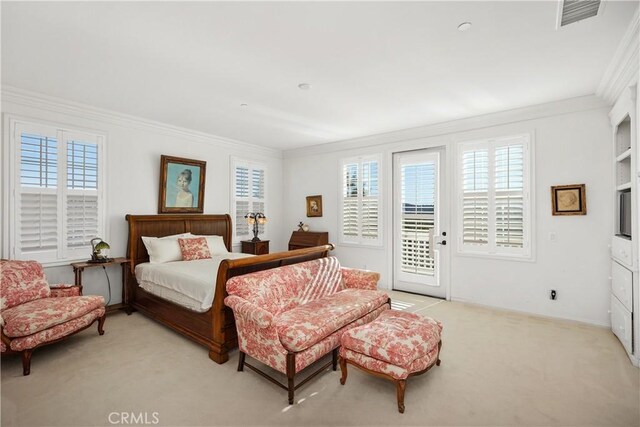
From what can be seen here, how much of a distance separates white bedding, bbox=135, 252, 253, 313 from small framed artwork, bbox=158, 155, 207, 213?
109 cm

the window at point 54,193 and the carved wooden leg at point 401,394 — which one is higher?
the window at point 54,193

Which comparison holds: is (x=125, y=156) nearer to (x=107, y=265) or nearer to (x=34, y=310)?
(x=107, y=265)

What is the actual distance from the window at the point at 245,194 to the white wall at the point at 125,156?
0.56 ft

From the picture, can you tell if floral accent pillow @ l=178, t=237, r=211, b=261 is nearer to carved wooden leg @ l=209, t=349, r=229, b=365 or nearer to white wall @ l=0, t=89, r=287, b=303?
white wall @ l=0, t=89, r=287, b=303

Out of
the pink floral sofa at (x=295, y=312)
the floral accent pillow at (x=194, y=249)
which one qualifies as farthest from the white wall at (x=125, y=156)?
the pink floral sofa at (x=295, y=312)

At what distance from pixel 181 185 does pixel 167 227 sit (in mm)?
723

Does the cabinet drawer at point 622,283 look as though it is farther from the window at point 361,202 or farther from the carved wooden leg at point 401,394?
the window at point 361,202

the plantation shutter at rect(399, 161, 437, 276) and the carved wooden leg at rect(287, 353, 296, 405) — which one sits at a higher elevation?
the plantation shutter at rect(399, 161, 437, 276)

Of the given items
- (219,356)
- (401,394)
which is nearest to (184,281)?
(219,356)

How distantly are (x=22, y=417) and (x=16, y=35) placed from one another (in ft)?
9.08

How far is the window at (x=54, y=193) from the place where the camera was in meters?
3.69

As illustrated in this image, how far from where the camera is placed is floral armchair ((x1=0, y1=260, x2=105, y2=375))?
2.68 metres

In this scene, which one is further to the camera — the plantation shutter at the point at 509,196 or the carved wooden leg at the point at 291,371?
the plantation shutter at the point at 509,196

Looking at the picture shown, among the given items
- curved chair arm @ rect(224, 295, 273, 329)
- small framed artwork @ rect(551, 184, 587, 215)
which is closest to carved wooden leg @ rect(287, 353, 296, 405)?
curved chair arm @ rect(224, 295, 273, 329)
